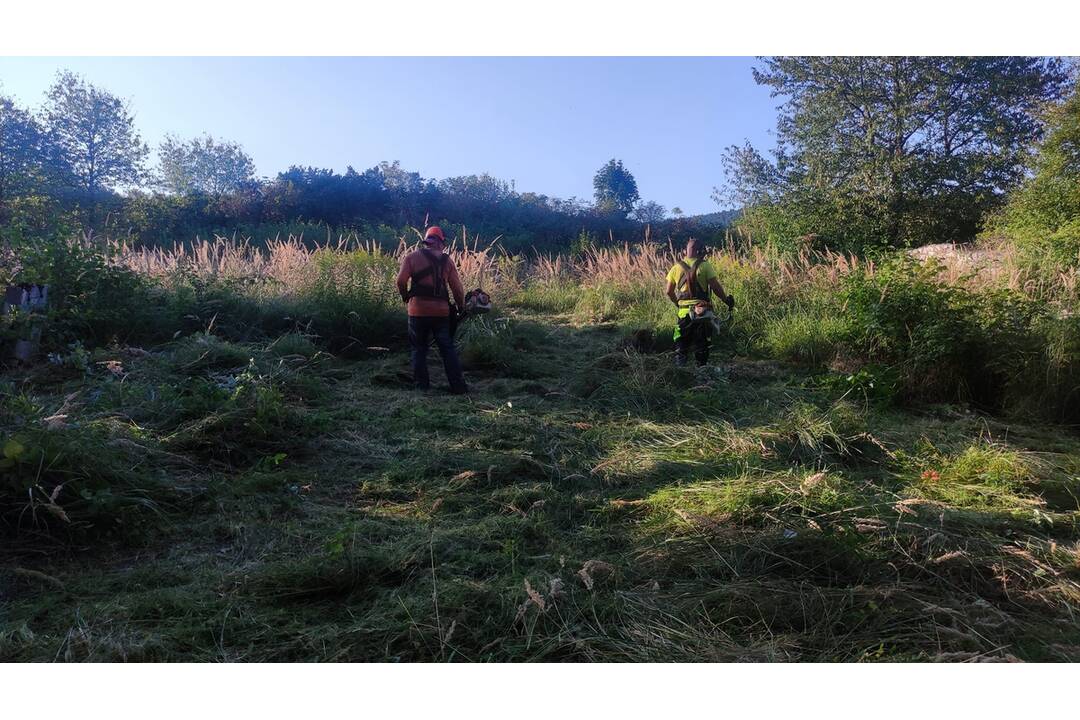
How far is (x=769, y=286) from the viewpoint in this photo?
393 inches

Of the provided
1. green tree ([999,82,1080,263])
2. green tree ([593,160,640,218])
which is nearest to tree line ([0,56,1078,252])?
green tree ([999,82,1080,263])

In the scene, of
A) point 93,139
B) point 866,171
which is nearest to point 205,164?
point 93,139

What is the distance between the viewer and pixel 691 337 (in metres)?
7.85

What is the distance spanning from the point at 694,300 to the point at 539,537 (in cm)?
514

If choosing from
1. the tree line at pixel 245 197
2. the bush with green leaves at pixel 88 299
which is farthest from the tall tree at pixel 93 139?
the bush with green leaves at pixel 88 299

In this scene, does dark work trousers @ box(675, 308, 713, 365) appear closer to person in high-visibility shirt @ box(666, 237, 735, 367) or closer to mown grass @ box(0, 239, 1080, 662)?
person in high-visibility shirt @ box(666, 237, 735, 367)

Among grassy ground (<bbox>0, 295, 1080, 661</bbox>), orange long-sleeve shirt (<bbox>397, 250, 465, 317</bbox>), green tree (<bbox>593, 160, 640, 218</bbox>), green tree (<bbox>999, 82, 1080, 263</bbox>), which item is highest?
green tree (<bbox>593, 160, 640, 218</bbox>)

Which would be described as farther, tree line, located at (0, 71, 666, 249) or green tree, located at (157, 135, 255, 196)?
green tree, located at (157, 135, 255, 196)

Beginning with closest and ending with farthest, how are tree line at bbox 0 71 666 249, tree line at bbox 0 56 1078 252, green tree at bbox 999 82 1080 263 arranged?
green tree at bbox 999 82 1080 263
tree line at bbox 0 56 1078 252
tree line at bbox 0 71 666 249

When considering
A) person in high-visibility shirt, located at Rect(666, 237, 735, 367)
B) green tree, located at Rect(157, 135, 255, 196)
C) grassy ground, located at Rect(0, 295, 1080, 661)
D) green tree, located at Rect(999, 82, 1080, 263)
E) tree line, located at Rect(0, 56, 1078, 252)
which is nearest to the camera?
grassy ground, located at Rect(0, 295, 1080, 661)

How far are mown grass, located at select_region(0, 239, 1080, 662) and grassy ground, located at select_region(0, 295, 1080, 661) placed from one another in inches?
0.5

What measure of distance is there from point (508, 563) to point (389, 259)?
351 inches

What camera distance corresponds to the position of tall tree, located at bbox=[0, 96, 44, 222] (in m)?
18.7

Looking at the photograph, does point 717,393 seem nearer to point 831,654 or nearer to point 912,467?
point 912,467
